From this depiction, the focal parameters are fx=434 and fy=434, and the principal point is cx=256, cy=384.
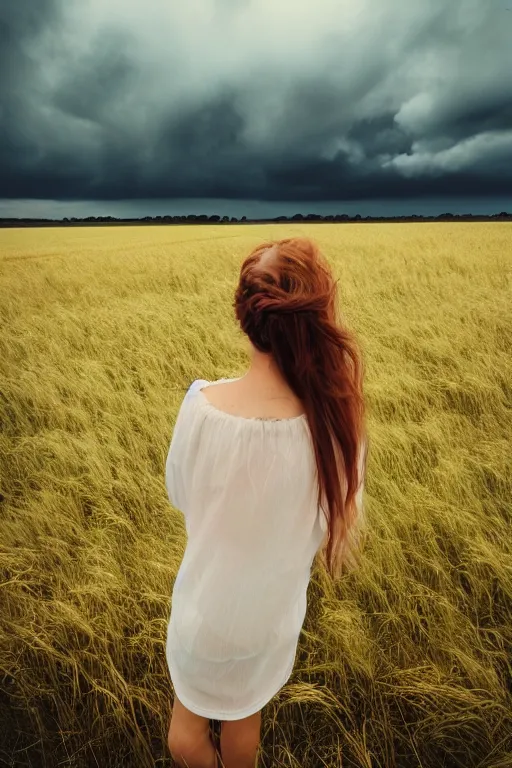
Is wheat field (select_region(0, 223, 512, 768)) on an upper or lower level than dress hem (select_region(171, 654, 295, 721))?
lower

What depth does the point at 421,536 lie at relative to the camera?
2492mm

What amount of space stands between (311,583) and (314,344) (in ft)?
5.31

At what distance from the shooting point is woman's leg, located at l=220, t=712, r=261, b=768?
1.38 m

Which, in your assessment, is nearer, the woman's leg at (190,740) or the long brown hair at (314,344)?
the long brown hair at (314,344)

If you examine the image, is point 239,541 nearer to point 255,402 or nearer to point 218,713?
point 255,402

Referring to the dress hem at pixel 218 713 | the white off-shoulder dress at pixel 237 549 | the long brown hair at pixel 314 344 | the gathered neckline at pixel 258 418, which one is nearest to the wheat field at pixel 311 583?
the dress hem at pixel 218 713

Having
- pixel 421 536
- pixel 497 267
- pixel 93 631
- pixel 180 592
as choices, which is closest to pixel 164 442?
pixel 93 631

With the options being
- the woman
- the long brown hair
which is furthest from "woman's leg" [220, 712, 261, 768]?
the long brown hair

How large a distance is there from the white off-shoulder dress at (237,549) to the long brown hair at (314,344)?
58mm

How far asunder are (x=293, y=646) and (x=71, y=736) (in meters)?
1.00

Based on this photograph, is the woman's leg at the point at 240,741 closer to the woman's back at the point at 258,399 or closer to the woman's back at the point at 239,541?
the woman's back at the point at 239,541

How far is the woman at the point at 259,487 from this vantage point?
112 centimetres

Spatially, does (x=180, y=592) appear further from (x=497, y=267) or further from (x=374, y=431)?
(x=497, y=267)

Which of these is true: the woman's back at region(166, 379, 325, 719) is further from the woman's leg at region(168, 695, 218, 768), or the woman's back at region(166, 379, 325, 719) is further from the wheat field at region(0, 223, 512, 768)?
the wheat field at region(0, 223, 512, 768)
